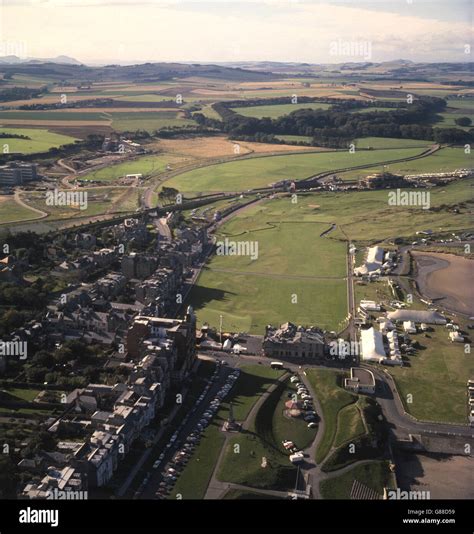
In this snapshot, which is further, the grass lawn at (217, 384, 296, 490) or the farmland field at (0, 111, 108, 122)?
the farmland field at (0, 111, 108, 122)

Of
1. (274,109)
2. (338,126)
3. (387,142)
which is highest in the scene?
(274,109)

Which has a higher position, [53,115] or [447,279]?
[53,115]

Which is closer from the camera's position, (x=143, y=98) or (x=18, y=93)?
(x=18, y=93)

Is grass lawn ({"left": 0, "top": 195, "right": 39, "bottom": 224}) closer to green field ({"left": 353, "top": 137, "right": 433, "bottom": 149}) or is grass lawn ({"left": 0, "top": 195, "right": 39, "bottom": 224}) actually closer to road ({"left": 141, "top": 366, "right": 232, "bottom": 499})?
road ({"left": 141, "top": 366, "right": 232, "bottom": 499})

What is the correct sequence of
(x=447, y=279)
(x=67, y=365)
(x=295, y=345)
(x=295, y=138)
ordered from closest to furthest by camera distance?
(x=67, y=365), (x=295, y=345), (x=447, y=279), (x=295, y=138)

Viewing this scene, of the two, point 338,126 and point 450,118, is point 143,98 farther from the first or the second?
point 450,118

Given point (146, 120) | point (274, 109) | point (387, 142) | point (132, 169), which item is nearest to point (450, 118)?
point (387, 142)

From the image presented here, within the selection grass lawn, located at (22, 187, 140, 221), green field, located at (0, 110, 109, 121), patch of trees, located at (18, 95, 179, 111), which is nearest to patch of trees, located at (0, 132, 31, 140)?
green field, located at (0, 110, 109, 121)
